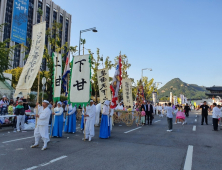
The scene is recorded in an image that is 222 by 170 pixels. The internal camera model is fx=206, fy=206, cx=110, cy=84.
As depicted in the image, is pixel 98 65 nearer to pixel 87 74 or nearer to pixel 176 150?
pixel 87 74

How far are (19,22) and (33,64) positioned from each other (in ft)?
137

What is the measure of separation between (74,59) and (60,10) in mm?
70370

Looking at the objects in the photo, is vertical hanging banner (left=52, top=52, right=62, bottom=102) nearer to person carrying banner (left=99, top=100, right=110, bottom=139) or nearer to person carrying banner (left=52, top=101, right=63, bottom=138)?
person carrying banner (left=52, top=101, right=63, bottom=138)

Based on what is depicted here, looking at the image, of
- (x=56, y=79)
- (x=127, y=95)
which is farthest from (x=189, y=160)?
(x=127, y=95)

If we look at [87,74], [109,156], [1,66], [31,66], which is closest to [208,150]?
[109,156]

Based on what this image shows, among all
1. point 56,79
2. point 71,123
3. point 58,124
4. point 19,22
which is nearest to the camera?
point 58,124

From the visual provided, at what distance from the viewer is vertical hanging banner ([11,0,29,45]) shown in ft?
139

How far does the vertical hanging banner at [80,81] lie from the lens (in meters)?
9.16

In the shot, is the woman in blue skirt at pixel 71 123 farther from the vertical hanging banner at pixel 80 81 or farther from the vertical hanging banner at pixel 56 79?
the vertical hanging banner at pixel 80 81

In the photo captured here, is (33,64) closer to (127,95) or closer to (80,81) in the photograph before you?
(80,81)

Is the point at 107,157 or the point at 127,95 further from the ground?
the point at 127,95

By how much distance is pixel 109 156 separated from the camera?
6289mm

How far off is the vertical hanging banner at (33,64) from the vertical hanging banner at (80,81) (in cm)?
164

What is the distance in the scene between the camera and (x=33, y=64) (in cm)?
875
